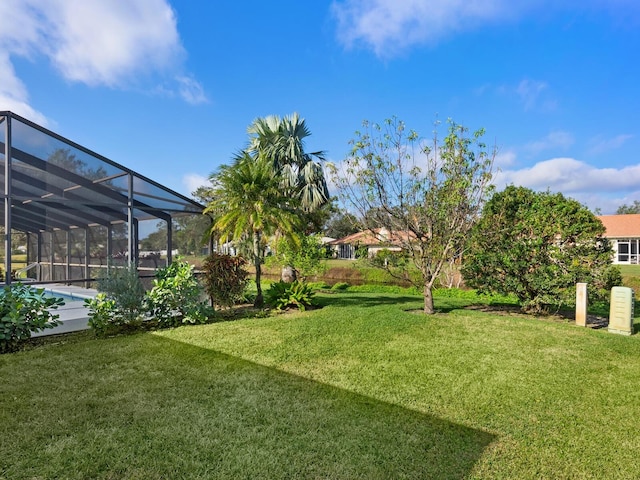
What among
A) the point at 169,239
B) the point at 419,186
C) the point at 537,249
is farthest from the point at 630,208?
the point at 169,239

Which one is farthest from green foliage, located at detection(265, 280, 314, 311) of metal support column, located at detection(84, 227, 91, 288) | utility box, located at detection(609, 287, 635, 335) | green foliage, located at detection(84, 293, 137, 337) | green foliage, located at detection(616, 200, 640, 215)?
green foliage, located at detection(616, 200, 640, 215)

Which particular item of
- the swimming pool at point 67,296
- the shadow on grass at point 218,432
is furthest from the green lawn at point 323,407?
the swimming pool at point 67,296

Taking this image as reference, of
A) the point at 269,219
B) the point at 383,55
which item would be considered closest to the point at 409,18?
the point at 383,55

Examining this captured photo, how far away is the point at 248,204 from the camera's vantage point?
9.77 m

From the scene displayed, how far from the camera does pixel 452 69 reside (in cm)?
1302

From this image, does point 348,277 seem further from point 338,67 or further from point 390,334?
point 390,334

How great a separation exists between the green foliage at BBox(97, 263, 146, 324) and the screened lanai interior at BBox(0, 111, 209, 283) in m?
1.01

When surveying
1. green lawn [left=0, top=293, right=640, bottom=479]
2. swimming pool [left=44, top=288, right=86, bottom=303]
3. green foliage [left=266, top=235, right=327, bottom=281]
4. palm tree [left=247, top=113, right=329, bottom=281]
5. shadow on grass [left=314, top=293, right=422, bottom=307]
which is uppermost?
palm tree [left=247, top=113, right=329, bottom=281]

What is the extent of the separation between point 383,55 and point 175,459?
1296 cm

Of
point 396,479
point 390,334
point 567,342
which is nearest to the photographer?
point 396,479

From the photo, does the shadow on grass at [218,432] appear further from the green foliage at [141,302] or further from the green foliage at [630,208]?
the green foliage at [630,208]

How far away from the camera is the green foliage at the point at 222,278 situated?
9305 mm

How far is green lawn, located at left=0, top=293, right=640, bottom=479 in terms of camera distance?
281cm

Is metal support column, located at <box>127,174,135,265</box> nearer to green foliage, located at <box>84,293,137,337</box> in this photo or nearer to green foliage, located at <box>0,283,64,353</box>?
green foliage, located at <box>84,293,137,337</box>
